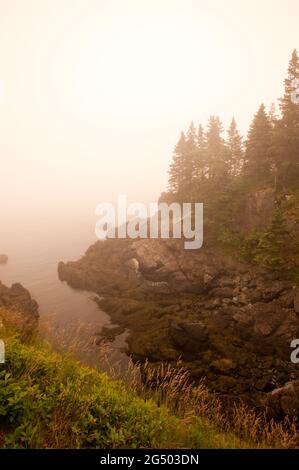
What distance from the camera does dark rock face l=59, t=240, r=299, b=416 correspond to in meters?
14.6

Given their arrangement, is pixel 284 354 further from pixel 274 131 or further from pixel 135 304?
pixel 274 131

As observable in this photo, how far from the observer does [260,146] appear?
31453 millimetres

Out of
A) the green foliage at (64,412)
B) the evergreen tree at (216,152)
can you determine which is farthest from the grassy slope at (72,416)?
the evergreen tree at (216,152)

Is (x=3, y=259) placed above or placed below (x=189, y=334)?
above

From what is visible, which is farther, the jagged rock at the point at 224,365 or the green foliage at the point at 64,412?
the jagged rock at the point at 224,365

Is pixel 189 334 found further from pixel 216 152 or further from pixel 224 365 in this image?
pixel 216 152

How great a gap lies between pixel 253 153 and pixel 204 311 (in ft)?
70.1

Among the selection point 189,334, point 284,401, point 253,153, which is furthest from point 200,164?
point 284,401

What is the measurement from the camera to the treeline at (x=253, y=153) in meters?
28.8

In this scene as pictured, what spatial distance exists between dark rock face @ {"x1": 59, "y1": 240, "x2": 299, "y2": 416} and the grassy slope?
30.2 ft

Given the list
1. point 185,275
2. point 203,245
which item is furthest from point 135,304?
point 203,245

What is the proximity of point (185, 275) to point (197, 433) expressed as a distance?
22437mm

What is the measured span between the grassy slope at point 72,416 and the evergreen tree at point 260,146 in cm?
3125

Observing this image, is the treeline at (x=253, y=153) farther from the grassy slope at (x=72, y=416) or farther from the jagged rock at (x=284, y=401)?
the grassy slope at (x=72, y=416)
